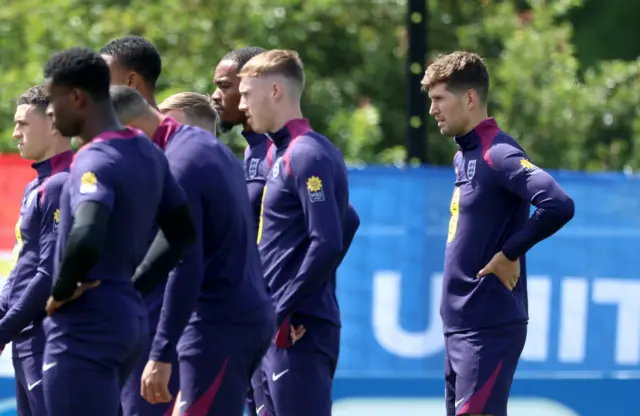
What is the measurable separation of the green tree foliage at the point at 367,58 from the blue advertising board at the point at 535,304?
4.17 metres

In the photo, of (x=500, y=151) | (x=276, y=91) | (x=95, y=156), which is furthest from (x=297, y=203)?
(x=95, y=156)

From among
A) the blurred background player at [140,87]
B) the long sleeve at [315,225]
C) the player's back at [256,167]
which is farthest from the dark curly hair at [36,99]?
the long sleeve at [315,225]

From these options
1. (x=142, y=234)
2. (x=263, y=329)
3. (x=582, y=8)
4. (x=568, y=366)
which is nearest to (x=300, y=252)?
(x=263, y=329)

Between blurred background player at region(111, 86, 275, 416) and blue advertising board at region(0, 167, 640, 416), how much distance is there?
4.11m

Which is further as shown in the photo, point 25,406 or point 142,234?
point 25,406

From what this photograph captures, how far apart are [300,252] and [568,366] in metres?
3.83

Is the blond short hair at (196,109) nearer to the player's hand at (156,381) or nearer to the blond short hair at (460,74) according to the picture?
the blond short hair at (460,74)

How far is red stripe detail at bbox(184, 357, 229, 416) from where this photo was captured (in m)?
5.28

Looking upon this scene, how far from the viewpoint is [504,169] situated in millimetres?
6371

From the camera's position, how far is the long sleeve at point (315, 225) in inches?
235

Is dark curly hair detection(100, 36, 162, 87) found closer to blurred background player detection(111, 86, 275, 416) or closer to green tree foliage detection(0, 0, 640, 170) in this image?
blurred background player detection(111, 86, 275, 416)

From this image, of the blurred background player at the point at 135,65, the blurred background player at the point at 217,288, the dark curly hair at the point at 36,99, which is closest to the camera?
the blurred background player at the point at 217,288

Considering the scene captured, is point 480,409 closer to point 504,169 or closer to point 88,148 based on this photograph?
point 504,169

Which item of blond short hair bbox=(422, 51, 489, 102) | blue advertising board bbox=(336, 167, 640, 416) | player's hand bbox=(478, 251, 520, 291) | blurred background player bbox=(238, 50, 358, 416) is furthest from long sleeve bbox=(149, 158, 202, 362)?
blue advertising board bbox=(336, 167, 640, 416)
